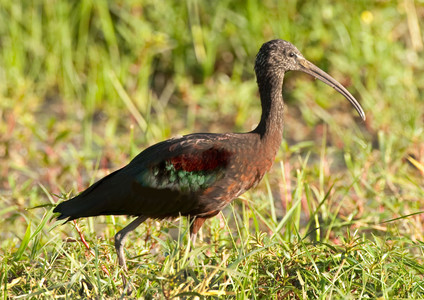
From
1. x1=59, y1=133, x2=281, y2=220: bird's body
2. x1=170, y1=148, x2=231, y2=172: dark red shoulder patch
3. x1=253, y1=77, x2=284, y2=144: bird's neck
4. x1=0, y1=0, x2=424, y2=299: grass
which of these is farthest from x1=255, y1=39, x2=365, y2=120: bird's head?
x1=0, y1=0, x2=424, y2=299: grass

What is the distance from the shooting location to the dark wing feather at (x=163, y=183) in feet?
11.6

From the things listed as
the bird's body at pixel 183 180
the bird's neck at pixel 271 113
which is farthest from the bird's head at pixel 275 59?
the bird's body at pixel 183 180

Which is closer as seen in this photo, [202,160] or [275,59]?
[202,160]

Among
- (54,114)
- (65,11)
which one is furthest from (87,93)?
(65,11)

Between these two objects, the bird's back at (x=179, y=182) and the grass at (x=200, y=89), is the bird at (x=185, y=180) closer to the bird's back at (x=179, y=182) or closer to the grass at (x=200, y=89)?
the bird's back at (x=179, y=182)

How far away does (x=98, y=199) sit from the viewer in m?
3.56

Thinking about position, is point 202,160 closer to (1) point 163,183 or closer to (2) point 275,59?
(1) point 163,183

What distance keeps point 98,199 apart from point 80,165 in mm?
1817

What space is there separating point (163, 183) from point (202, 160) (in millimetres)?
237

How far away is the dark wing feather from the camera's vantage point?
3523 mm

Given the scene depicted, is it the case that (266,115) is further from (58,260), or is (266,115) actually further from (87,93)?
(87,93)

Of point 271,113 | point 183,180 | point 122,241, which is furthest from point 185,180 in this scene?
point 271,113

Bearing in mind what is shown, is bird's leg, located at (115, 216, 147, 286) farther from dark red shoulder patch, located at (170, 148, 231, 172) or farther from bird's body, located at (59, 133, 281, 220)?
dark red shoulder patch, located at (170, 148, 231, 172)

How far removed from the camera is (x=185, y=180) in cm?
357
